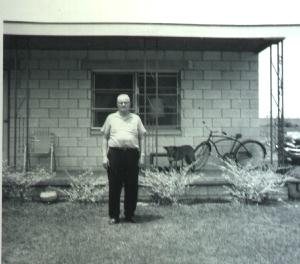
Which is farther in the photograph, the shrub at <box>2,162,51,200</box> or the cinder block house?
the cinder block house

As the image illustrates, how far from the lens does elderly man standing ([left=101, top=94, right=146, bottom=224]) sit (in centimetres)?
623

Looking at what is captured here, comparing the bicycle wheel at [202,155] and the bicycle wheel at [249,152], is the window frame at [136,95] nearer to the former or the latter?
the bicycle wheel at [202,155]

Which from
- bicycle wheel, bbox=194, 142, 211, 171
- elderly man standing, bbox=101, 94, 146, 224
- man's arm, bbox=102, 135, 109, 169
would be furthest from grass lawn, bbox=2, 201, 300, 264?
bicycle wheel, bbox=194, 142, 211, 171

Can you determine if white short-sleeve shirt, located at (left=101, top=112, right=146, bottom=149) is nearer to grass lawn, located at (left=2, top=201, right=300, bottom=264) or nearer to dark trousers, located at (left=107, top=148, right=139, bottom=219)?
dark trousers, located at (left=107, top=148, right=139, bottom=219)

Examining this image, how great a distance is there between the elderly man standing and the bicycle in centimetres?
331

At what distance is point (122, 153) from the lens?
20.4 feet

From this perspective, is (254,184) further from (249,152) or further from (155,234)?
(249,152)

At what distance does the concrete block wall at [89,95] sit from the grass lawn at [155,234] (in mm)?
2593

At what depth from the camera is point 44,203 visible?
769cm

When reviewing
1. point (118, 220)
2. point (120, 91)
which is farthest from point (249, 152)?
point (118, 220)

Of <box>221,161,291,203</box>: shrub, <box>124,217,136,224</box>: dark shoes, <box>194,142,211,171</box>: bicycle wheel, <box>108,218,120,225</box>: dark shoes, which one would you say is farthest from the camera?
<box>194,142,211,171</box>: bicycle wheel

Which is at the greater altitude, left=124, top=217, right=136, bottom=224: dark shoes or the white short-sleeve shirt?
the white short-sleeve shirt

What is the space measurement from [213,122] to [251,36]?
98.8 inches

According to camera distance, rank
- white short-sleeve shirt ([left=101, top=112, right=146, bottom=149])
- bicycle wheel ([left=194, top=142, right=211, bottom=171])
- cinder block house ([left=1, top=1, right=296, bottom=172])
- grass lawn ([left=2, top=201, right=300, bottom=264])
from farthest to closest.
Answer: cinder block house ([left=1, top=1, right=296, bottom=172]) < bicycle wheel ([left=194, top=142, right=211, bottom=171]) < white short-sleeve shirt ([left=101, top=112, right=146, bottom=149]) < grass lawn ([left=2, top=201, right=300, bottom=264])
